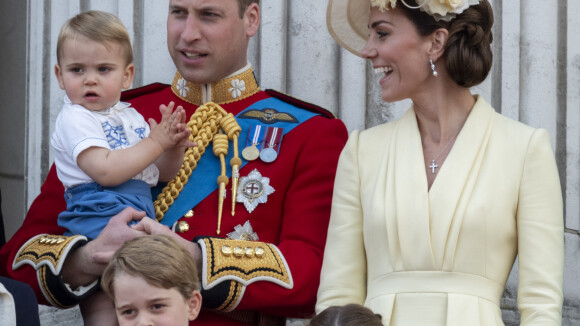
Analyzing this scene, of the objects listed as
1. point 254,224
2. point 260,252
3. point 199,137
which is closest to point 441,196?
point 260,252

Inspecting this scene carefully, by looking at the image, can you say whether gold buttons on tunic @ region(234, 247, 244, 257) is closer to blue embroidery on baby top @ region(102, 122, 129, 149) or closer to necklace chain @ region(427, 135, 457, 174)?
blue embroidery on baby top @ region(102, 122, 129, 149)

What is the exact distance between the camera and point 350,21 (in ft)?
16.4

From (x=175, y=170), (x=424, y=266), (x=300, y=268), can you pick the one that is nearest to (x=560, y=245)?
(x=424, y=266)

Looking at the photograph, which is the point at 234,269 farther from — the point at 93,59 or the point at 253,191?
the point at 93,59

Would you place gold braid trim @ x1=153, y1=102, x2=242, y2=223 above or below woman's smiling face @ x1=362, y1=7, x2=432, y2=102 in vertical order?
below

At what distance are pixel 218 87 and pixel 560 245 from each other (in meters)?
1.48

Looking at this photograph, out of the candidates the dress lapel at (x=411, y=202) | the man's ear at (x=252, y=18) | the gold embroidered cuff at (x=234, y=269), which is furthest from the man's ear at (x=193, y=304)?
the man's ear at (x=252, y=18)

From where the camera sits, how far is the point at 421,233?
14.5 ft

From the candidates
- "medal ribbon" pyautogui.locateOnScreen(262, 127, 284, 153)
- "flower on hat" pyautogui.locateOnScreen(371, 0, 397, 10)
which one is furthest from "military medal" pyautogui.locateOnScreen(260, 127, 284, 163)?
"flower on hat" pyautogui.locateOnScreen(371, 0, 397, 10)

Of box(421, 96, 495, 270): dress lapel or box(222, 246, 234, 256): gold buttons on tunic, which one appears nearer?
box(421, 96, 495, 270): dress lapel

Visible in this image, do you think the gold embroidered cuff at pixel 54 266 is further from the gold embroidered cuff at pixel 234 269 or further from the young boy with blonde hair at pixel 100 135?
the gold embroidered cuff at pixel 234 269

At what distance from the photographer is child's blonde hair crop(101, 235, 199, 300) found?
413cm

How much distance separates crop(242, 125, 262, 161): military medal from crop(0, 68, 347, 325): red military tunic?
0.02 m

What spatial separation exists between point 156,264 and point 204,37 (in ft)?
4.08
